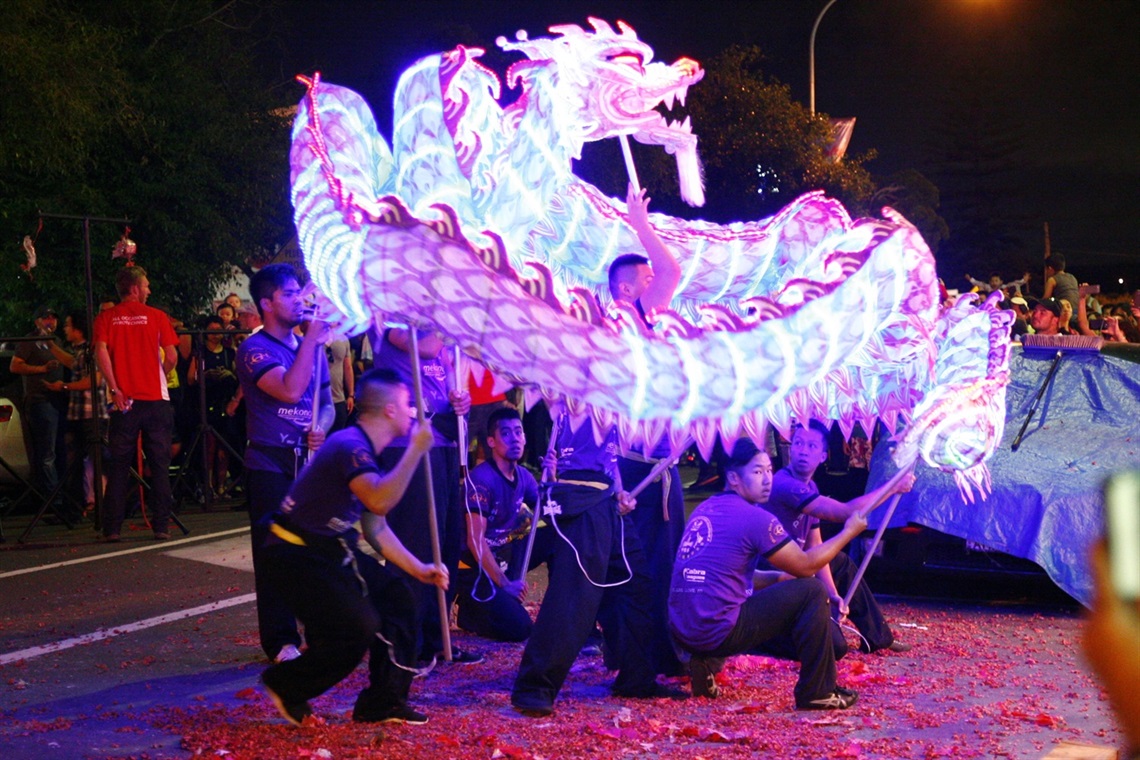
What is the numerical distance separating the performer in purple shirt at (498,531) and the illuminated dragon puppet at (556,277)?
1353 mm

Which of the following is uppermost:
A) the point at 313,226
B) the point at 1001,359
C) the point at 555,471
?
the point at 313,226

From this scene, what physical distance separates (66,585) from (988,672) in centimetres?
612

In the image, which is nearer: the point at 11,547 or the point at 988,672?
the point at 988,672

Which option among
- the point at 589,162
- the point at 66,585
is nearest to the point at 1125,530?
the point at 66,585

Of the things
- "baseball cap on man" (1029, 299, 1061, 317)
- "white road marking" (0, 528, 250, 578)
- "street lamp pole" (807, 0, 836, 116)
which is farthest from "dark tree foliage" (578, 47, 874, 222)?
"white road marking" (0, 528, 250, 578)

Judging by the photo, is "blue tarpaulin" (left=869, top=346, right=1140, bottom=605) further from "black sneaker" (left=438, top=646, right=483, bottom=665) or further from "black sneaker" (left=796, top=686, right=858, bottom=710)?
"black sneaker" (left=438, top=646, right=483, bottom=665)

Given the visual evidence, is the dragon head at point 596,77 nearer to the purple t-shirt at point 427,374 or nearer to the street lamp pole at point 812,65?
the purple t-shirt at point 427,374

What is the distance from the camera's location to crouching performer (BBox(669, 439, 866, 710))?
241 inches

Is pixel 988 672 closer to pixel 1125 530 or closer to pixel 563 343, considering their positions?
pixel 563 343

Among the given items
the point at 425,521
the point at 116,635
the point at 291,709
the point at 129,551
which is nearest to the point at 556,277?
the point at 425,521

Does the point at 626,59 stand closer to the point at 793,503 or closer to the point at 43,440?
the point at 793,503

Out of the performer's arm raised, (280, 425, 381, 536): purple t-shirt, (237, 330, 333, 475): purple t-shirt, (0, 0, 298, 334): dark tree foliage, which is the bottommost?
(280, 425, 381, 536): purple t-shirt

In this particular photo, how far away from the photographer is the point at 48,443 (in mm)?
12781

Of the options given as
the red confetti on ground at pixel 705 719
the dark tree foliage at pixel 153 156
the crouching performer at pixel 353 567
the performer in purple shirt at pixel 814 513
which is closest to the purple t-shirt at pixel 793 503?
the performer in purple shirt at pixel 814 513
